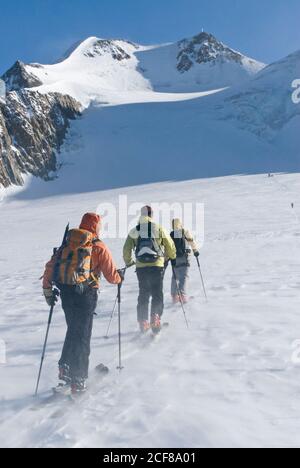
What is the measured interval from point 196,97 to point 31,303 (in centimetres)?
10041

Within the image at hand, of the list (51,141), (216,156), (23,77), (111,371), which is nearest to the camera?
(111,371)

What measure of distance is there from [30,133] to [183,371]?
7571cm

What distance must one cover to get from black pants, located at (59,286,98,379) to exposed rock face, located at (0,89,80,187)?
202 feet

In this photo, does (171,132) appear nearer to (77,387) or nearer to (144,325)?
(144,325)

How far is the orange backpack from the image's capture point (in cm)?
552

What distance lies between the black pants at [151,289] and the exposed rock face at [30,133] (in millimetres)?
59768

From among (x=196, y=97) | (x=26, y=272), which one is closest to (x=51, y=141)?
(x=196, y=97)

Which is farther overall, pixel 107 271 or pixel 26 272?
pixel 26 272

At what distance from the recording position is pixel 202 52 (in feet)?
498

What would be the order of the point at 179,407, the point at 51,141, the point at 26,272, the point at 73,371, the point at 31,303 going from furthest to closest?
the point at 51,141, the point at 26,272, the point at 31,303, the point at 73,371, the point at 179,407

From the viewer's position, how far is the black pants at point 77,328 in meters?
5.60
